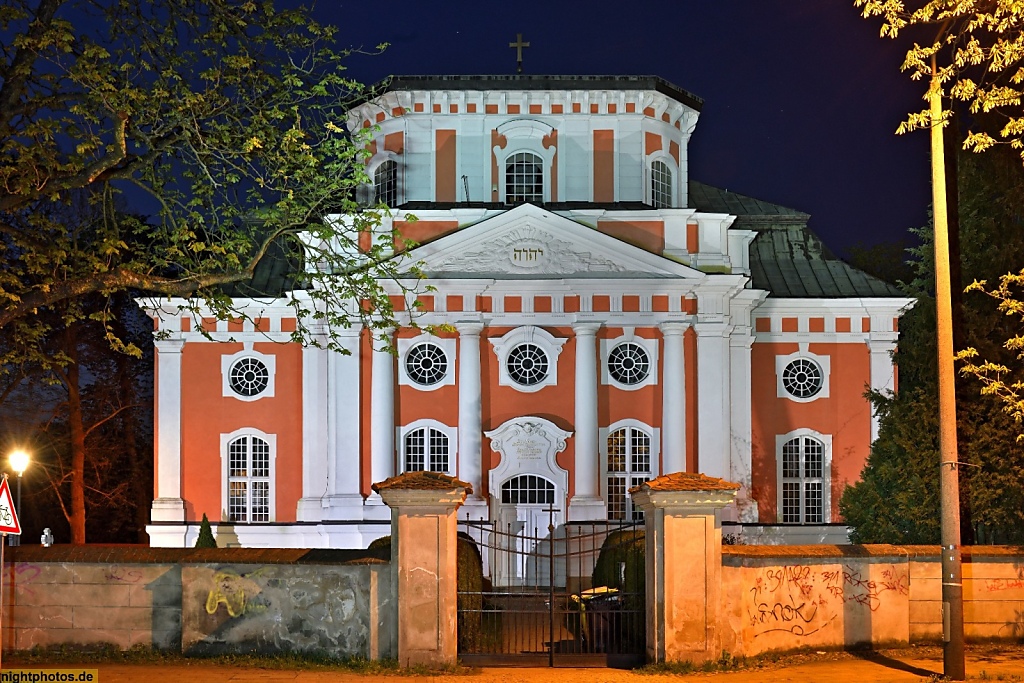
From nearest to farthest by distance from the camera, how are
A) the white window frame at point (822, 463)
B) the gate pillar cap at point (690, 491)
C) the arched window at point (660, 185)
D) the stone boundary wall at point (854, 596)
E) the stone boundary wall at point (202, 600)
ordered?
the gate pillar cap at point (690, 491) → the stone boundary wall at point (202, 600) → the stone boundary wall at point (854, 596) → the white window frame at point (822, 463) → the arched window at point (660, 185)

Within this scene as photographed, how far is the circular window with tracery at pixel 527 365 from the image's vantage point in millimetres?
37469

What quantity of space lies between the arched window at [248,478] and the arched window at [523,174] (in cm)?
1090

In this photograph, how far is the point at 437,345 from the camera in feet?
124

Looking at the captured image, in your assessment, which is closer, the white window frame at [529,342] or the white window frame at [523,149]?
the white window frame at [529,342]

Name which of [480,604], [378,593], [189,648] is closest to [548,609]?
[480,604]

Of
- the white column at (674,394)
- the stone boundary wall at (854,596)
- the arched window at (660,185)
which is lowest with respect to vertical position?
the stone boundary wall at (854,596)

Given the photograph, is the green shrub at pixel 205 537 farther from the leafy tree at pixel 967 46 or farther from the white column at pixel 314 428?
the leafy tree at pixel 967 46

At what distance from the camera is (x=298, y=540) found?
3731 centimetres

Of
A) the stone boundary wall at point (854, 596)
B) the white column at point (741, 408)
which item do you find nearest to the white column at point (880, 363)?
the white column at point (741, 408)

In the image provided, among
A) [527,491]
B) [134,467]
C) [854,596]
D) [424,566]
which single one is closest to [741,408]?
[527,491]

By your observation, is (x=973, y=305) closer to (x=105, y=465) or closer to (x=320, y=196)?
(x=320, y=196)

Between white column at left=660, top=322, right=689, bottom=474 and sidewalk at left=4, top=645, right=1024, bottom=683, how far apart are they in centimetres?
1803

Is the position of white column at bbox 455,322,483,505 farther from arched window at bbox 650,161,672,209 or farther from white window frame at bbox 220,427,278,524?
arched window at bbox 650,161,672,209

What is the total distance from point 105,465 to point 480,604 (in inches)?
1197
